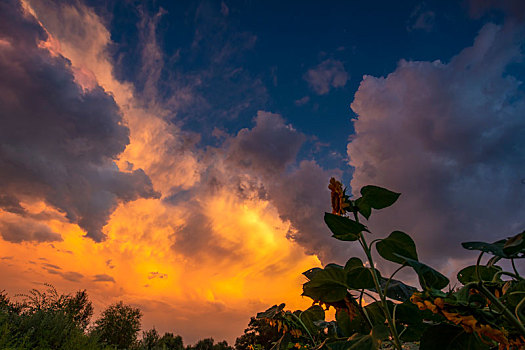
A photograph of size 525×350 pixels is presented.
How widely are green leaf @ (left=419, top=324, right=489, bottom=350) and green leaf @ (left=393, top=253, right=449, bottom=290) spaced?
0.12 m

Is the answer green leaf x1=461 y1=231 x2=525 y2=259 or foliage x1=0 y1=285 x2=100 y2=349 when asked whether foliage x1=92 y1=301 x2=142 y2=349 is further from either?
green leaf x1=461 y1=231 x2=525 y2=259

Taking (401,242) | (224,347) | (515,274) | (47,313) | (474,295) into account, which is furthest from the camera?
(224,347)

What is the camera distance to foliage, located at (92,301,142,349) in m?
28.3

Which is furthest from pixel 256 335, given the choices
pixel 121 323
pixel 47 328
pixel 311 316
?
pixel 311 316

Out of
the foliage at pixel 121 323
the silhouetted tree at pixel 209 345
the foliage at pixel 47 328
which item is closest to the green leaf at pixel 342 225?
the foliage at pixel 47 328

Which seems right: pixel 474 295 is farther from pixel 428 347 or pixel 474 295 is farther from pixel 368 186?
pixel 368 186

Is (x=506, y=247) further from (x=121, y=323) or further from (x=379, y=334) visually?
(x=121, y=323)

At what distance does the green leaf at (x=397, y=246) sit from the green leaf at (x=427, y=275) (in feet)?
0.97

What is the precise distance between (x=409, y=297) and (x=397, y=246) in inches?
13.0

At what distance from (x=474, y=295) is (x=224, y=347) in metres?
55.9

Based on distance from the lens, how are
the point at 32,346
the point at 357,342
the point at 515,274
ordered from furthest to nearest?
1. the point at 32,346
2. the point at 357,342
3. the point at 515,274

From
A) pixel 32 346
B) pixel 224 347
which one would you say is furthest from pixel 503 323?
pixel 224 347

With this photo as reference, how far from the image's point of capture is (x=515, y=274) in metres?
0.84

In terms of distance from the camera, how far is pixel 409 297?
1.44 metres
